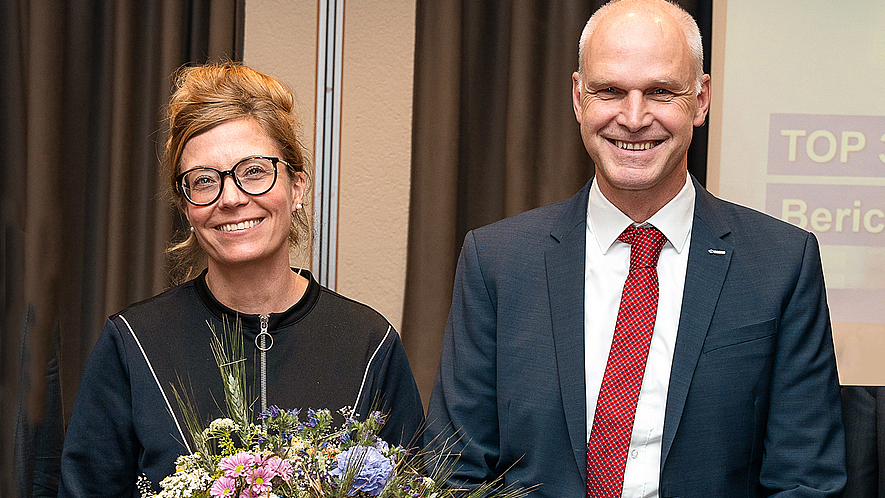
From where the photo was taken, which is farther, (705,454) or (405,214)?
(405,214)

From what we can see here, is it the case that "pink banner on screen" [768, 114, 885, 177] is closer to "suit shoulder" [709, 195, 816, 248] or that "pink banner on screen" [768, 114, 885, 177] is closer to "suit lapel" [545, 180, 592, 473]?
"suit shoulder" [709, 195, 816, 248]

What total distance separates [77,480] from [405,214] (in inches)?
79.7

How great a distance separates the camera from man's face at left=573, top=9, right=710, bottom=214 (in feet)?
5.05

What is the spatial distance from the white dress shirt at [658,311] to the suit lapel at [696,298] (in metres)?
0.03

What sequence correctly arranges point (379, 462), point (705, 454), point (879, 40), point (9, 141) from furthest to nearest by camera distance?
point (9, 141) < point (879, 40) < point (705, 454) < point (379, 462)

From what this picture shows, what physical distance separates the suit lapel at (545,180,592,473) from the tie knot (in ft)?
0.33

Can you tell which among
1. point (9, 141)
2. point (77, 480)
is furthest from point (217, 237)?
point (9, 141)

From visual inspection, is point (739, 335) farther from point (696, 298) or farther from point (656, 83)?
point (656, 83)

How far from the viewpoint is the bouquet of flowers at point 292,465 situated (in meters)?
1.17

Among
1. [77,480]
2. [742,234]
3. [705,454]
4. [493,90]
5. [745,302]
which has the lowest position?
[77,480]

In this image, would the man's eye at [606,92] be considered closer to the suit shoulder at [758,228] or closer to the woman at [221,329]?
the suit shoulder at [758,228]

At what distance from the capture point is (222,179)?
1742 millimetres

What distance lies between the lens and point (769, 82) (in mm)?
3080

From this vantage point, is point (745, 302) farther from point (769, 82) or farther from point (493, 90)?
point (493, 90)
